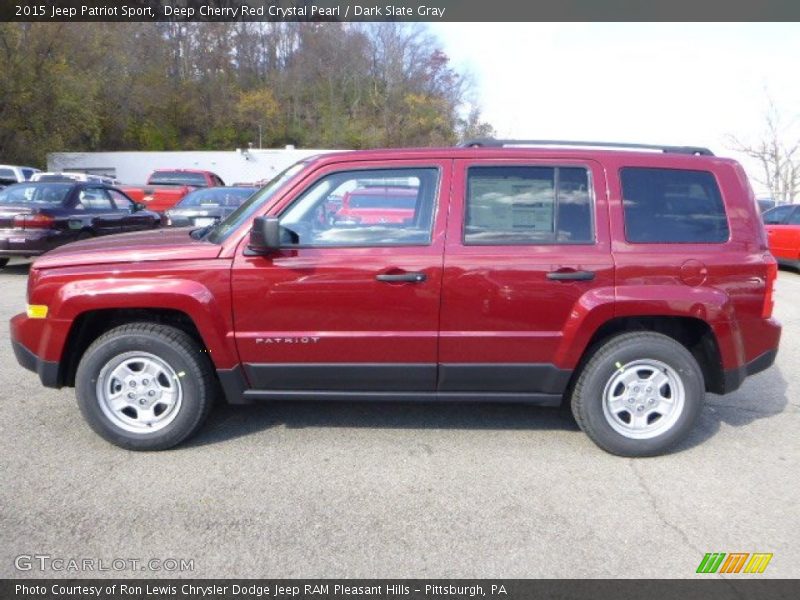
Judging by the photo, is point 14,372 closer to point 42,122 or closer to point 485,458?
point 485,458

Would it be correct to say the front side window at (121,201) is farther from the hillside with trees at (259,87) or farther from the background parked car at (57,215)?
the hillside with trees at (259,87)

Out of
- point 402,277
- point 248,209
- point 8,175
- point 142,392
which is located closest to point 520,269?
point 402,277

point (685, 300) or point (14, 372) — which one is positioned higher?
point (685, 300)

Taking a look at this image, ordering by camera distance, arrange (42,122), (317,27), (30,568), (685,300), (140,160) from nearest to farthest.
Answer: (30,568) < (685,300) < (42,122) < (140,160) < (317,27)

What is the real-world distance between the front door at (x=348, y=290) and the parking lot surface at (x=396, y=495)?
1.73ft

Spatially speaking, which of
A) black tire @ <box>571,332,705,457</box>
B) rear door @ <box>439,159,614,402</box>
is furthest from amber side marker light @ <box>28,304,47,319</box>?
black tire @ <box>571,332,705,457</box>

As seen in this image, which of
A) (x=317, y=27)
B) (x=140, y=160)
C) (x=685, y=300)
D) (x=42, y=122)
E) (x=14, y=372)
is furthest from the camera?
(x=317, y=27)

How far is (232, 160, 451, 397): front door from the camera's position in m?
3.60

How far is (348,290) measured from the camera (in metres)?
3.60

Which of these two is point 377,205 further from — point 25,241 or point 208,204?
A: point 208,204

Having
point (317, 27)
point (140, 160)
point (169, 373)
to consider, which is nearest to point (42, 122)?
point (140, 160)

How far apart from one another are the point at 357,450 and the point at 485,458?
2.62ft

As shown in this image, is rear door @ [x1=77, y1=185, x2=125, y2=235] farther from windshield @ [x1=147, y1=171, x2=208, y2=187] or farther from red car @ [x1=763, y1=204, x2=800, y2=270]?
windshield @ [x1=147, y1=171, x2=208, y2=187]

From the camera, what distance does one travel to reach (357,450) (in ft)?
12.6
